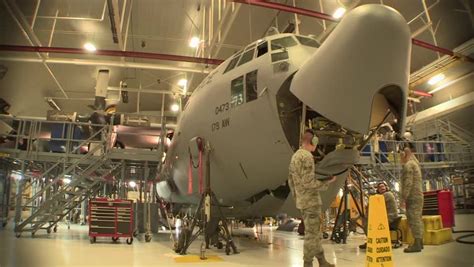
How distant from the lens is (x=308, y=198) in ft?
18.6

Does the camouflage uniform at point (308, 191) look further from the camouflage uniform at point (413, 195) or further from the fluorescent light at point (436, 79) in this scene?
the fluorescent light at point (436, 79)

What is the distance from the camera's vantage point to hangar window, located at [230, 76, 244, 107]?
7610mm

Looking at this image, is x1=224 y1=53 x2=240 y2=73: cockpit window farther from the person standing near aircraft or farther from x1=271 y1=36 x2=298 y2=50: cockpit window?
the person standing near aircraft

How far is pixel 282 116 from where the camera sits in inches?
269

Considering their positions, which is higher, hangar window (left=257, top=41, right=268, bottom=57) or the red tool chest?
hangar window (left=257, top=41, right=268, bottom=57)

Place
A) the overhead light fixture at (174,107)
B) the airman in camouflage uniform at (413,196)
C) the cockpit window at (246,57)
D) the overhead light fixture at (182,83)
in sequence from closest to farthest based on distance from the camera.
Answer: the airman in camouflage uniform at (413,196) → the cockpit window at (246,57) → the overhead light fixture at (182,83) → the overhead light fixture at (174,107)

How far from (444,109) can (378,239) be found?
19832 millimetres

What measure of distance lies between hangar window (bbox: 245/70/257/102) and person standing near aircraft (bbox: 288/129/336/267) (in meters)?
1.88

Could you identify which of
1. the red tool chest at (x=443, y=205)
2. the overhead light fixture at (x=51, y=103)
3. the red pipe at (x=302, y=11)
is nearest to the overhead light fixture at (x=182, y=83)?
the overhead light fixture at (x=51, y=103)

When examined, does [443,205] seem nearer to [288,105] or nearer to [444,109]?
[288,105]

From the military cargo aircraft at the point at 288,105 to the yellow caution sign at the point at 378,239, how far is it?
104 centimetres

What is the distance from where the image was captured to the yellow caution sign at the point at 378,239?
16.1 feet

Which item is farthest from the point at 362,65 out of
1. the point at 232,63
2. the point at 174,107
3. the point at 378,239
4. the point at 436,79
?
the point at 174,107

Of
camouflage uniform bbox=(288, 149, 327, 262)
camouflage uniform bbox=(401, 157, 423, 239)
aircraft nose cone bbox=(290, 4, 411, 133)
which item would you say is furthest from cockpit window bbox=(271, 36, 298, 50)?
camouflage uniform bbox=(401, 157, 423, 239)
